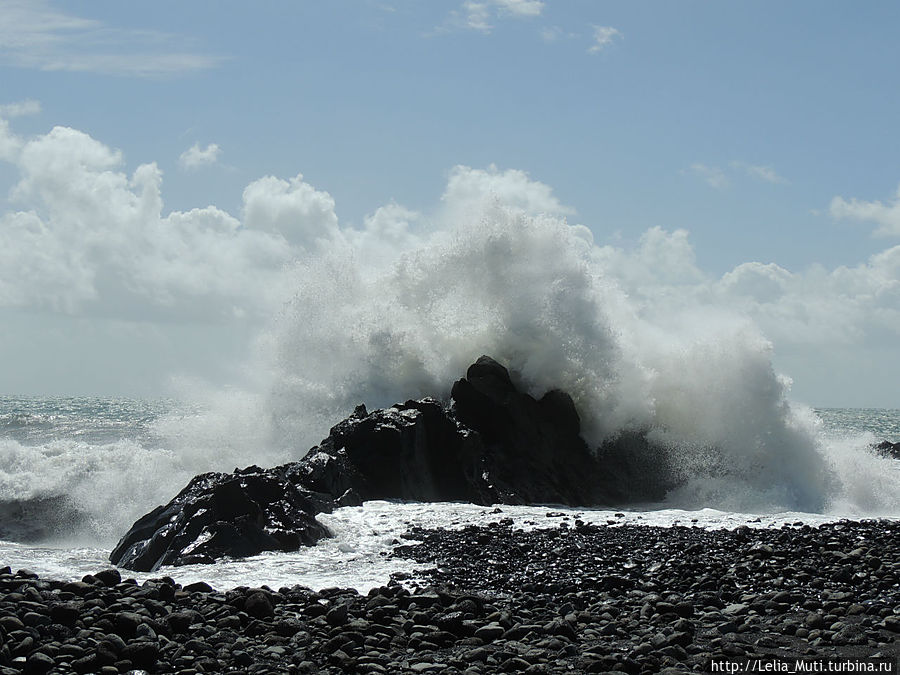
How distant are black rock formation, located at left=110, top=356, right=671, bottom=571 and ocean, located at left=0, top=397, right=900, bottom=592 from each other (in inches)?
22.0

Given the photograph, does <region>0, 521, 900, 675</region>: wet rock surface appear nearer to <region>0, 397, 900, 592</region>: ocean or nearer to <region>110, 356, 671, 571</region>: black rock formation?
<region>0, 397, 900, 592</region>: ocean

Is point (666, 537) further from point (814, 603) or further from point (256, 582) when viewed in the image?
point (256, 582)

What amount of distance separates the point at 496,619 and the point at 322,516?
23.4 ft

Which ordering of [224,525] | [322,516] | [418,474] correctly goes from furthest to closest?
[418,474] < [322,516] < [224,525]

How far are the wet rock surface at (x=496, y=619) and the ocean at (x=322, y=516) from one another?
6.22 feet

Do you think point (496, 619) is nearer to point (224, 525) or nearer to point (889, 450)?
point (224, 525)

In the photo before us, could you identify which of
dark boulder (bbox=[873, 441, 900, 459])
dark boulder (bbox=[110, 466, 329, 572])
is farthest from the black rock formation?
dark boulder (bbox=[873, 441, 900, 459])

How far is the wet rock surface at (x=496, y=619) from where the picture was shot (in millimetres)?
6398

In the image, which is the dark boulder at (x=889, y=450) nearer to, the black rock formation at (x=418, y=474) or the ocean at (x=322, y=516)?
the ocean at (x=322, y=516)

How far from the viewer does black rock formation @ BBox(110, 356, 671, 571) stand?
12305mm

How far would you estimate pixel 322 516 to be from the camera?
1427cm

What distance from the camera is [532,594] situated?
29.7 ft

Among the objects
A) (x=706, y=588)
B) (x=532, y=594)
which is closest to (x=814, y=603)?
(x=706, y=588)

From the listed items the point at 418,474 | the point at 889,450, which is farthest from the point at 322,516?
the point at 889,450
